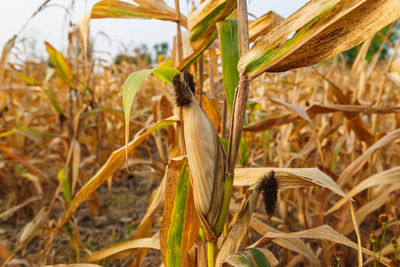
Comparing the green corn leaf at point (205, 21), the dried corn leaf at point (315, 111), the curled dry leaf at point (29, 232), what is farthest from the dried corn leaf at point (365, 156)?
the curled dry leaf at point (29, 232)

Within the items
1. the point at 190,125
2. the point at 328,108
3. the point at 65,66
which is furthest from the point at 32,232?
the point at 328,108

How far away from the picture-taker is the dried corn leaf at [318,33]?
0.34 metres

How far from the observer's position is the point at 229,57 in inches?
19.1

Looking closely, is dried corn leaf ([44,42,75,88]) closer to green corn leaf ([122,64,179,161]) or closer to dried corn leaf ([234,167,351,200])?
green corn leaf ([122,64,179,161])

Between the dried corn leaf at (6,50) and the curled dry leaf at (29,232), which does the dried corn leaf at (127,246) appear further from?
the dried corn leaf at (6,50)

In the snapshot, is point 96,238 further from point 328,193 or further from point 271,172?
point 271,172

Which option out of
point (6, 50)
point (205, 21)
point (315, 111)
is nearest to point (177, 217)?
point (205, 21)

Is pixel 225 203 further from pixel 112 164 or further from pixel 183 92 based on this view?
pixel 112 164

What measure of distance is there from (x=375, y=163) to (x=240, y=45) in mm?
984

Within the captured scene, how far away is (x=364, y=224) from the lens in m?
1.23

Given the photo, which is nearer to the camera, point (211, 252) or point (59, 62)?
point (211, 252)

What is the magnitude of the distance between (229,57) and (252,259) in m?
0.30

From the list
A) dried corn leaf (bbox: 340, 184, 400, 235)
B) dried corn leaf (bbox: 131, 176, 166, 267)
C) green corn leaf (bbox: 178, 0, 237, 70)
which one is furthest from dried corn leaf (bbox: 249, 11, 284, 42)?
dried corn leaf (bbox: 340, 184, 400, 235)

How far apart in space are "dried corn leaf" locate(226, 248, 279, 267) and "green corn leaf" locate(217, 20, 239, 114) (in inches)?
8.4
